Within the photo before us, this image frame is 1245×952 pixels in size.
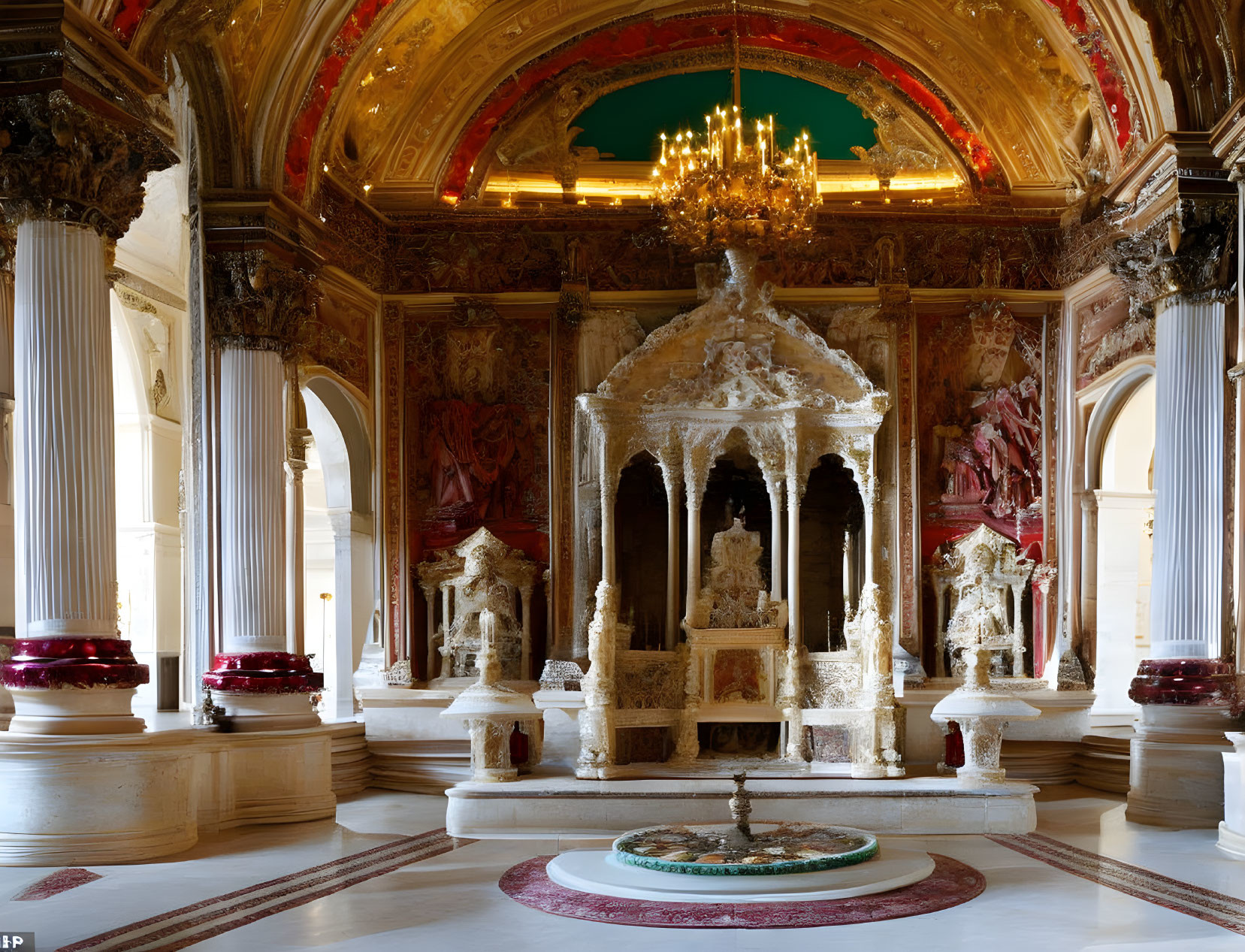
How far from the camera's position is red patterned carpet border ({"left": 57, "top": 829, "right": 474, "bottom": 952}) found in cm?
720

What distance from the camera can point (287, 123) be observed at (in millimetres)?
13250

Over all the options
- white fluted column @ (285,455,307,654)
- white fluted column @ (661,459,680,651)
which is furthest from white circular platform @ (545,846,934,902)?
white fluted column @ (661,459,680,651)

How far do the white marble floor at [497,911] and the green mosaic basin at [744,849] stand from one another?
33.0 inches

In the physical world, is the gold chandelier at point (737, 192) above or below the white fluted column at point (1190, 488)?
above

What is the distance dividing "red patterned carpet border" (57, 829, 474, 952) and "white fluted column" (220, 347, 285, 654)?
2.98m

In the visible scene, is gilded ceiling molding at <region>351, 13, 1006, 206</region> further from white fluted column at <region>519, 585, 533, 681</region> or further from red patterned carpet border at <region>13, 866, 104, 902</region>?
red patterned carpet border at <region>13, 866, 104, 902</region>

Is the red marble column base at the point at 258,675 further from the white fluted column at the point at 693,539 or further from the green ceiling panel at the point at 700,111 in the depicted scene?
the green ceiling panel at the point at 700,111

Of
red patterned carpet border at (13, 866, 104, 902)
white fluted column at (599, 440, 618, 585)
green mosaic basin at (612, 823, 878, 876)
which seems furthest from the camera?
white fluted column at (599, 440, 618, 585)

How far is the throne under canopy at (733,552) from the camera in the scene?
45.9ft

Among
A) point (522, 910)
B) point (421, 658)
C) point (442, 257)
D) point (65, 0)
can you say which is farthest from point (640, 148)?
point (522, 910)

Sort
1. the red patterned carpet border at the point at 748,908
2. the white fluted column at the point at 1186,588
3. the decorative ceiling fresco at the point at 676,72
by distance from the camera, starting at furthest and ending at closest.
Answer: the decorative ceiling fresco at the point at 676,72
the white fluted column at the point at 1186,588
the red patterned carpet border at the point at 748,908

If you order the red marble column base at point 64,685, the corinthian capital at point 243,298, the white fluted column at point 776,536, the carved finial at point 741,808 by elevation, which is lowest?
the carved finial at point 741,808

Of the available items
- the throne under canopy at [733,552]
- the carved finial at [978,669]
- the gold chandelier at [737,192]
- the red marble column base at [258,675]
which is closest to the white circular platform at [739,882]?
the carved finial at [978,669]

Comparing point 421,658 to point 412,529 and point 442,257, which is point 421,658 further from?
point 442,257
